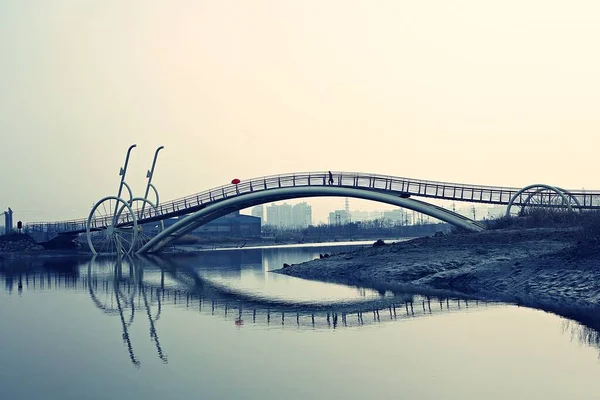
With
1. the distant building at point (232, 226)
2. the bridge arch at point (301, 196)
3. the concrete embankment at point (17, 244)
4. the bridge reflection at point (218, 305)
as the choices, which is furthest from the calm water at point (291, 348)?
the distant building at point (232, 226)

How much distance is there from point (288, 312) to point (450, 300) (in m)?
5.89

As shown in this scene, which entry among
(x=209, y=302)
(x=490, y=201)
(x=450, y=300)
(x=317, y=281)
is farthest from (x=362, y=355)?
(x=490, y=201)

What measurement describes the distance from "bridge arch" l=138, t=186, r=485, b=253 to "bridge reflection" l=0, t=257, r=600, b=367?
31.5 ft

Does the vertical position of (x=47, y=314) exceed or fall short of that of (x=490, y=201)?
it falls short

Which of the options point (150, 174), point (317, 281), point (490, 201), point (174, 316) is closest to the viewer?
point (174, 316)

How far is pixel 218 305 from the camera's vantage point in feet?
87.9

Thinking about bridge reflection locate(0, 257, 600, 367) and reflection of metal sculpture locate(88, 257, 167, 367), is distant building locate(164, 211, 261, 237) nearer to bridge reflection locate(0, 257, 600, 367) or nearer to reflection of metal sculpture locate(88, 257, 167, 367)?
reflection of metal sculpture locate(88, 257, 167, 367)

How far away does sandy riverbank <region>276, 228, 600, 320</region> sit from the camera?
77.4ft

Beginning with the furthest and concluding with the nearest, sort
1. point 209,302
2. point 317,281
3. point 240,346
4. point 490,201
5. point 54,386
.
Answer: point 490,201
point 317,281
point 209,302
point 240,346
point 54,386

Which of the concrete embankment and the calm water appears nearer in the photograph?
the calm water

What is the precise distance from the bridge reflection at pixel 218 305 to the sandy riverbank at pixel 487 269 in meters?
2.23

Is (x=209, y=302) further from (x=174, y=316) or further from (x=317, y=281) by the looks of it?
(x=317, y=281)

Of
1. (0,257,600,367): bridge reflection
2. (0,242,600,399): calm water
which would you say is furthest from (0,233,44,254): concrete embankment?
(0,242,600,399): calm water

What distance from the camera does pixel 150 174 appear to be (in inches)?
2768
